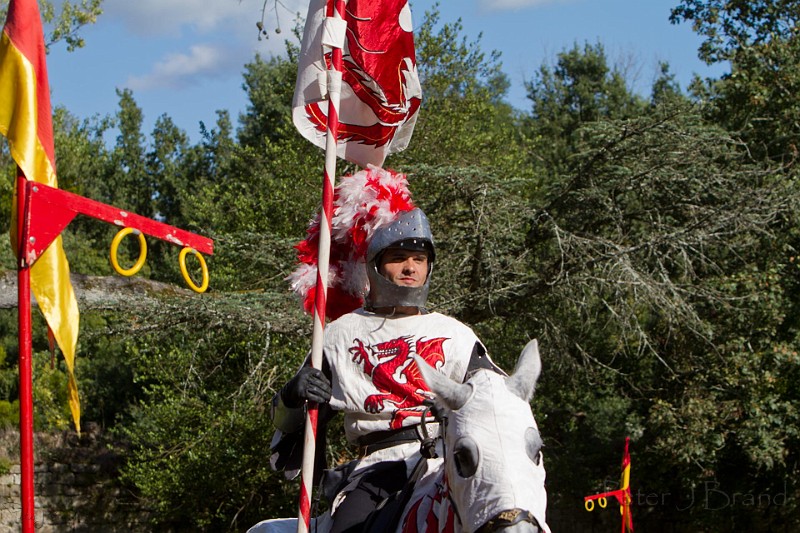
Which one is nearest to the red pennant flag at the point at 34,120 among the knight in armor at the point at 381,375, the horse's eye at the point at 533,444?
the knight in armor at the point at 381,375

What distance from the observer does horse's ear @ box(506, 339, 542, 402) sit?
310 cm

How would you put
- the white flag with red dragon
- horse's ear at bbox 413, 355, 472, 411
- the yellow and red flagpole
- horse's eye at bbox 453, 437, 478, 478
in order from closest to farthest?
horse's eye at bbox 453, 437, 478, 478
horse's ear at bbox 413, 355, 472, 411
the yellow and red flagpole
the white flag with red dragon

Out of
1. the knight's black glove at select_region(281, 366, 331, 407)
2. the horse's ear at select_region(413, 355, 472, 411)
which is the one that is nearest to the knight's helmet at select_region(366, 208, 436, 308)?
the knight's black glove at select_region(281, 366, 331, 407)

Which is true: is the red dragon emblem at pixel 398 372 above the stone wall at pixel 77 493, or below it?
above

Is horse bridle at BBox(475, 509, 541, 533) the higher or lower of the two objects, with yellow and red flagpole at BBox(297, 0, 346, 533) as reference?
lower

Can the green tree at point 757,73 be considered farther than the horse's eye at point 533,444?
Yes

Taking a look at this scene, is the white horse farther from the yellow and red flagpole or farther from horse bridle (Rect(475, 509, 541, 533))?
the yellow and red flagpole

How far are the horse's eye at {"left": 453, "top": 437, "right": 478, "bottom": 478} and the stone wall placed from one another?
1393cm

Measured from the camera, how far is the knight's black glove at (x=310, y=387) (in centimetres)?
384

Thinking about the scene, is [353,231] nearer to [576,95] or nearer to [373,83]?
[373,83]

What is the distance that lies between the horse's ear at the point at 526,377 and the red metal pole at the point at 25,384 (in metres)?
1.90

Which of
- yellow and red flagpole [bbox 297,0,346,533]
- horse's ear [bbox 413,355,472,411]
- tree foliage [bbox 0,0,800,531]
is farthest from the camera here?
tree foliage [bbox 0,0,800,531]

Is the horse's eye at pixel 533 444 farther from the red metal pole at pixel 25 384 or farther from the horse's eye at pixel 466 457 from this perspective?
the red metal pole at pixel 25 384

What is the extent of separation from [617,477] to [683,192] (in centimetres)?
422
